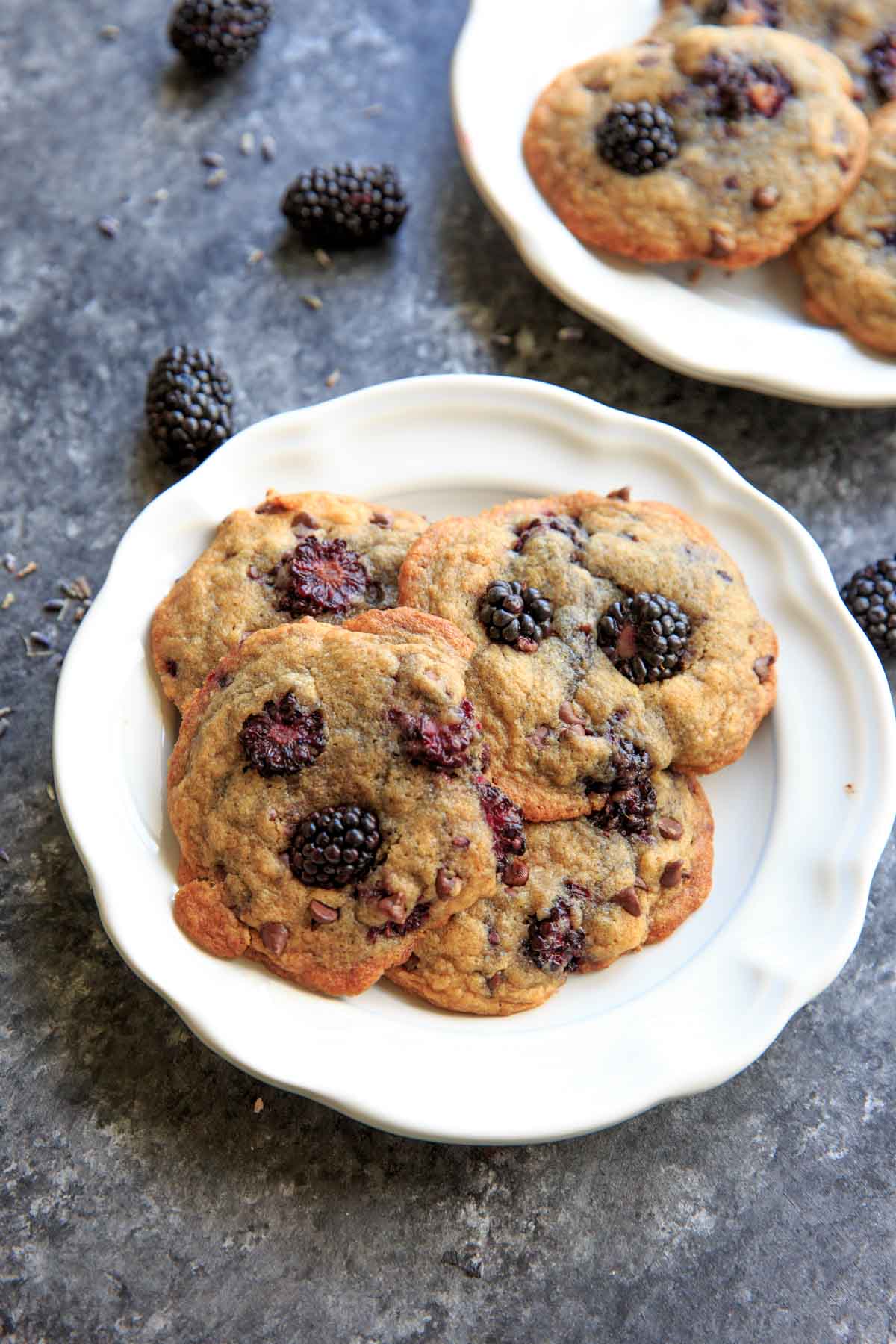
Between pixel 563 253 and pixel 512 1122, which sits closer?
pixel 512 1122

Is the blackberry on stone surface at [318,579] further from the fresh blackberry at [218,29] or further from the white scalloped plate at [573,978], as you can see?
the fresh blackberry at [218,29]

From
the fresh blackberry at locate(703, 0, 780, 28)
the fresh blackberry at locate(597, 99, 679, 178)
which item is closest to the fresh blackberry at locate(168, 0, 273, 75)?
the fresh blackberry at locate(597, 99, 679, 178)

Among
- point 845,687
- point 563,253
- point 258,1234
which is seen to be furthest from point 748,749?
point 258,1234

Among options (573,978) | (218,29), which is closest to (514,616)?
(573,978)

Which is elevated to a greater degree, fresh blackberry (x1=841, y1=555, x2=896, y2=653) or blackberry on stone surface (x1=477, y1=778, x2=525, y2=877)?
fresh blackberry (x1=841, y1=555, x2=896, y2=653)

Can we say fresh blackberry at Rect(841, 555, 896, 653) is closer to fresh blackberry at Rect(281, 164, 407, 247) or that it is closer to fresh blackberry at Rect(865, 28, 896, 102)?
fresh blackberry at Rect(865, 28, 896, 102)

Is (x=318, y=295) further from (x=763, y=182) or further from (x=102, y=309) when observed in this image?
(x=763, y=182)
